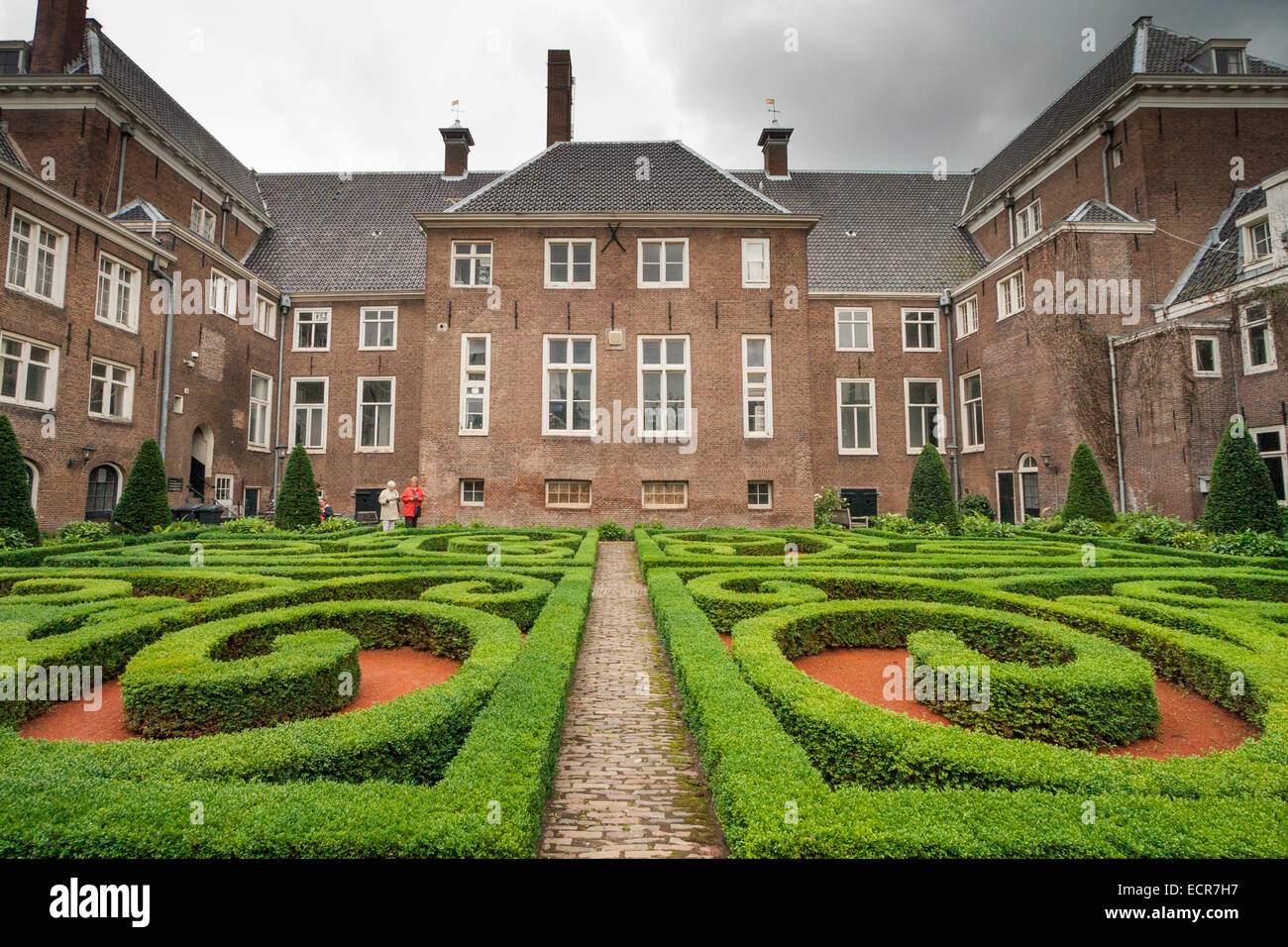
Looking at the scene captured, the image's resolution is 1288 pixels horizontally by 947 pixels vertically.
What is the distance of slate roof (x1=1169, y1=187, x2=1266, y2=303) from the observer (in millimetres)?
19712

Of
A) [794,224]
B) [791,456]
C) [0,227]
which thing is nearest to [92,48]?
[0,227]

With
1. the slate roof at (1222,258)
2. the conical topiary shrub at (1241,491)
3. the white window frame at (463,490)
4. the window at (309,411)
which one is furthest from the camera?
the window at (309,411)

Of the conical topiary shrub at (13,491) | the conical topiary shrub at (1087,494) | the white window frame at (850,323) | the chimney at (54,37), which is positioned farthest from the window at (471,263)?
the conical topiary shrub at (1087,494)

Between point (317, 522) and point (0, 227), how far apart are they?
1054cm

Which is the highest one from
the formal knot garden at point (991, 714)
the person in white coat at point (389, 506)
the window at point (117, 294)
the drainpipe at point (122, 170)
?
the drainpipe at point (122, 170)

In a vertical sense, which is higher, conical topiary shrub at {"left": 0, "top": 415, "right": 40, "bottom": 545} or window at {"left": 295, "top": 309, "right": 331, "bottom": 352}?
window at {"left": 295, "top": 309, "right": 331, "bottom": 352}

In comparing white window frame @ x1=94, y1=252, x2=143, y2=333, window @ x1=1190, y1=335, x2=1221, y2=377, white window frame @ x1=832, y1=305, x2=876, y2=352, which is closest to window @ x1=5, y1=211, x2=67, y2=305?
white window frame @ x1=94, y1=252, x2=143, y2=333

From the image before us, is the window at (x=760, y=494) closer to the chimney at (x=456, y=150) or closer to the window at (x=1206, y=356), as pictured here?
the window at (x=1206, y=356)

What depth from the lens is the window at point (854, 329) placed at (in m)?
27.2

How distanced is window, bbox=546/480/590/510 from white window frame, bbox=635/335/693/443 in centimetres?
270

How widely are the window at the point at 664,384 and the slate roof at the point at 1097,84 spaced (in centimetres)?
1764

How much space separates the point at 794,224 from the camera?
21578 mm

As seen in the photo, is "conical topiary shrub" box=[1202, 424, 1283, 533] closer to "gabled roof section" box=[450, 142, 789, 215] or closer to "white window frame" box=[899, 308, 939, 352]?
"gabled roof section" box=[450, 142, 789, 215]
